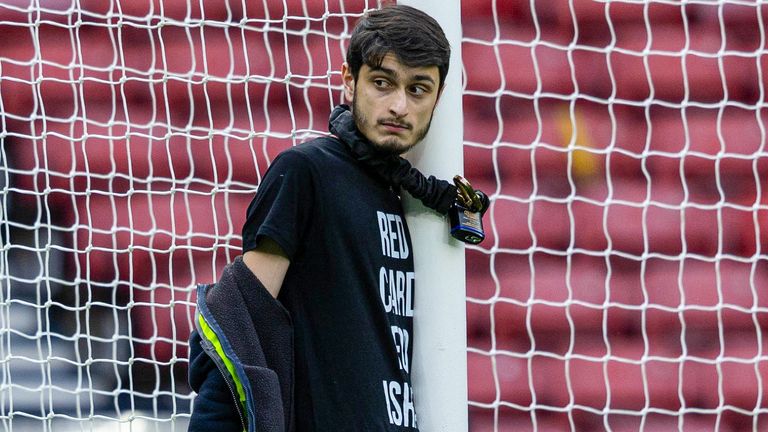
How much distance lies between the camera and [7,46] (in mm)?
1992

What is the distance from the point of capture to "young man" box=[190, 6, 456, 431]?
1070mm

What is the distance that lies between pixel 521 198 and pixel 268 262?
0.95 m

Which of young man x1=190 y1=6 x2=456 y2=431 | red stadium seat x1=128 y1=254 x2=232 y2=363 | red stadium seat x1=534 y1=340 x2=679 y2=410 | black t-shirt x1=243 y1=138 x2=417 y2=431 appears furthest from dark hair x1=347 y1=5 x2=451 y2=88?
red stadium seat x1=534 y1=340 x2=679 y2=410

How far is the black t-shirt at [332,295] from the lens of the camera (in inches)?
42.9

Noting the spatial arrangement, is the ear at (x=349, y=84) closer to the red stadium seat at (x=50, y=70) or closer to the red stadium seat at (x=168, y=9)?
the red stadium seat at (x=168, y=9)

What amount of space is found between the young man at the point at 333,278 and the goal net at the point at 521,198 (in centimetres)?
76

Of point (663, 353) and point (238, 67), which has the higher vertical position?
point (238, 67)

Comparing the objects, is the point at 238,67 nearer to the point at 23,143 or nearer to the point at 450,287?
the point at 23,143

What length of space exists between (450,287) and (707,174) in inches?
36.1

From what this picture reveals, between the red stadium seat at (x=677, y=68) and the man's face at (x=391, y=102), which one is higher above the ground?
the red stadium seat at (x=677, y=68)

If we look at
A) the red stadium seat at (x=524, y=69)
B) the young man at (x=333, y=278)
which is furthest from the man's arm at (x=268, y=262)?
the red stadium seat at (x=524, y=69)

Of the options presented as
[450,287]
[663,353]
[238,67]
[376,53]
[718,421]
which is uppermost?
[238,67]

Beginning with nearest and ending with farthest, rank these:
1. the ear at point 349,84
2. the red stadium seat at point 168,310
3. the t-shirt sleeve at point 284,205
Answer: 1. the t-shirt sleeve at point 284,205
2. the ear at point 349,84
3. the red stadium seat at point 168,310

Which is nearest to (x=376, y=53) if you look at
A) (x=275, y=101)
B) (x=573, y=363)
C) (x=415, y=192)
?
(x=415, y=192)
